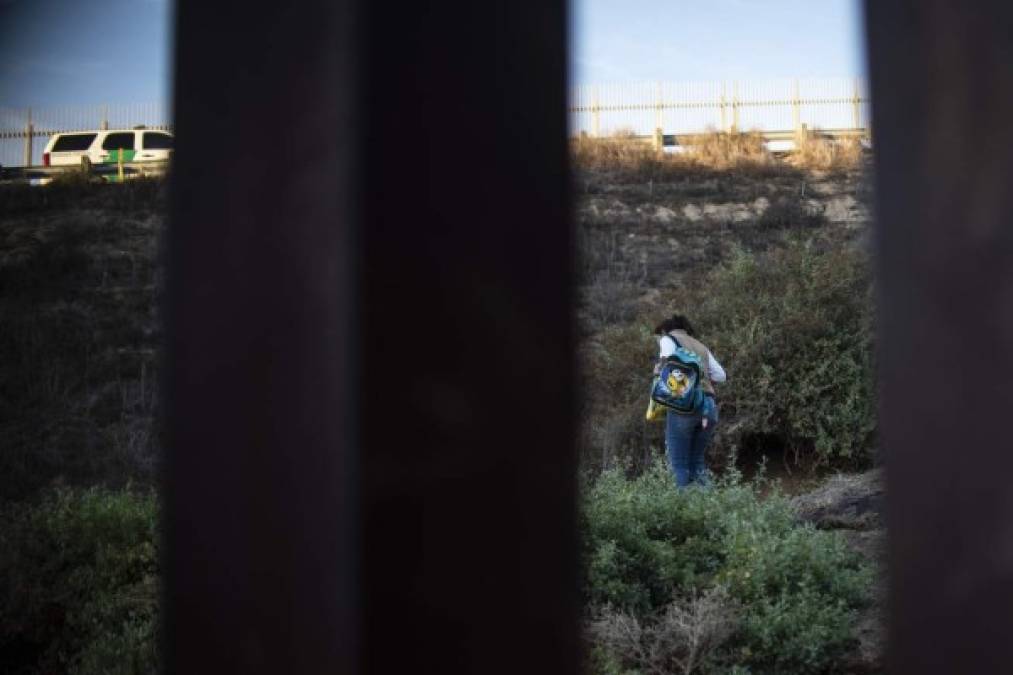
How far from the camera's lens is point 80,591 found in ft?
16.6

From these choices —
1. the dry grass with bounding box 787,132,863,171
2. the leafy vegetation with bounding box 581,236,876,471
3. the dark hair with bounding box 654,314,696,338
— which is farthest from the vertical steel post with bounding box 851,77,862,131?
the dark hair with bounding box 654,314,696,338

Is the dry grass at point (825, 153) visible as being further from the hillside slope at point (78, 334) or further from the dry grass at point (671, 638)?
the dry grass at point (671, 638)

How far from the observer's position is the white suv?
794 inches

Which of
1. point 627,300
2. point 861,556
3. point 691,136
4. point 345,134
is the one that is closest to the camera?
point 345,134

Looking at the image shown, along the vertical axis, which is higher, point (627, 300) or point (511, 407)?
point (627, 300)

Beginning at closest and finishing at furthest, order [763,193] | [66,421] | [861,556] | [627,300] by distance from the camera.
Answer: [861,556]
[66,421]
[627,300]
[763,193]

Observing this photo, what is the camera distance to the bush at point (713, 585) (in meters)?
3.95

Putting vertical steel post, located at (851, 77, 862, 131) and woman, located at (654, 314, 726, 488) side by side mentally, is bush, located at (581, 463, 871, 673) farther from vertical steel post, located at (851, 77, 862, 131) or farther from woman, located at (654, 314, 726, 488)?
vertical steel post, located at (851, 77, 862, 131)

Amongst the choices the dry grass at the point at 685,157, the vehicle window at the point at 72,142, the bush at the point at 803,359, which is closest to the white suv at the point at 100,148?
the vehicle window at the point at 72,142

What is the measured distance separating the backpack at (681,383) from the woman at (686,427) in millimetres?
47

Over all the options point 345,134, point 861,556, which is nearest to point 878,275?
point 345,134

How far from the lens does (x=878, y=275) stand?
2.54 ft

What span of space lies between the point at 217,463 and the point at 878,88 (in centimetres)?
54

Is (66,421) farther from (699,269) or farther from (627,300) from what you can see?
(699,269)
